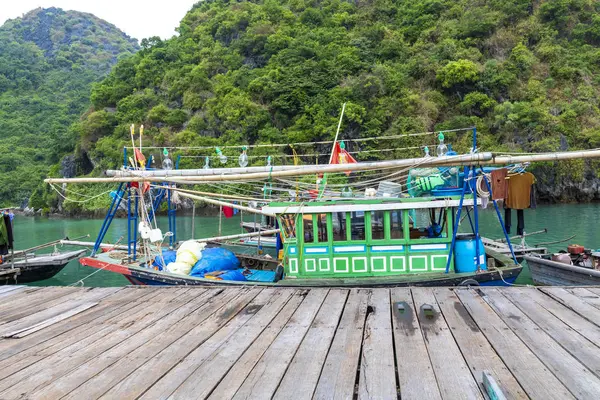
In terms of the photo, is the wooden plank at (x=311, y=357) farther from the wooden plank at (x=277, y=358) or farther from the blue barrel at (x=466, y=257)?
the blue barrel at (x=466, y=257)

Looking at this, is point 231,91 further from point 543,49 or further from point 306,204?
point 306,204

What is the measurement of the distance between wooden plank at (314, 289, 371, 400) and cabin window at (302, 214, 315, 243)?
5.02 meters

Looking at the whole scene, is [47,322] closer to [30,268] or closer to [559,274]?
[559,274]

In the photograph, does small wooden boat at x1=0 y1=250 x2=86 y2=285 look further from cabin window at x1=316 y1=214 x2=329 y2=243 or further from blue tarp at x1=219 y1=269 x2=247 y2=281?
cabin window at x1=316 y1=214 x2=329 y2=243

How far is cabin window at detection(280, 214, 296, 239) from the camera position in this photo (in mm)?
9898

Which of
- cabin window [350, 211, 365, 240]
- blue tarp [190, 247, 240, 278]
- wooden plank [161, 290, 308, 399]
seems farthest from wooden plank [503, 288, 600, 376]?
blue tarp [190, 247, 240, 278]

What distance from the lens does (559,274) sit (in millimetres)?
11648

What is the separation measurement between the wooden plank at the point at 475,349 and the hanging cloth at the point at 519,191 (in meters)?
5.78

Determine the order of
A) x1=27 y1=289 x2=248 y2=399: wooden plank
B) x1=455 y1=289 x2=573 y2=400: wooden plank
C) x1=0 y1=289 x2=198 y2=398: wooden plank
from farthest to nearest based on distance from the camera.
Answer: x1=0 y1=289 x2=198 y2=398: wooden plank
x1=27 y1=289 x2=248 y2=399: wooden plank
x1=455 y1=289 x2=573 y2=400: wooden plank

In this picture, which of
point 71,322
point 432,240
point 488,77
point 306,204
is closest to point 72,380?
point 71,322

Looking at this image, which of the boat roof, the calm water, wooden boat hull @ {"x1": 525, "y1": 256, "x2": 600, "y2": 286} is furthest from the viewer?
the calm water

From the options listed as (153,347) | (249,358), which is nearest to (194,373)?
(249,358)

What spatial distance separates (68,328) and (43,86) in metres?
115

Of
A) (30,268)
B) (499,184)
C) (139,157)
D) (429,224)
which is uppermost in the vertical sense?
(139,157)
